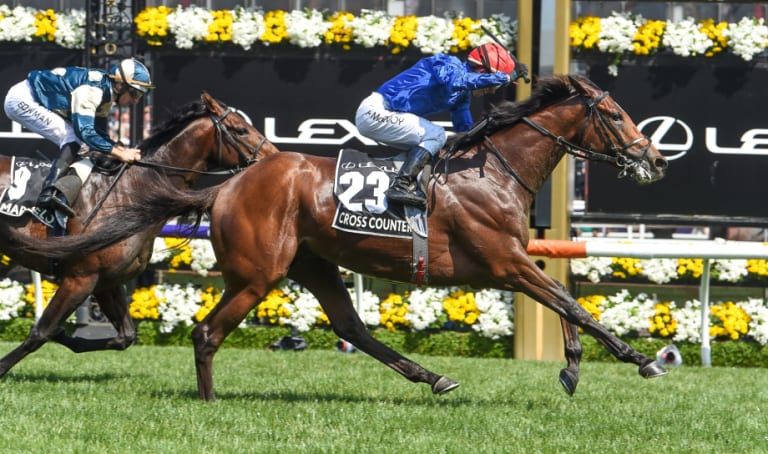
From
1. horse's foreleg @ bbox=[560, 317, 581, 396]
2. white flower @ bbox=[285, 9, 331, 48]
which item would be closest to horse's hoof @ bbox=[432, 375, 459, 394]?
horse's foreleg @ bbox=[560, 317, 581, 396]

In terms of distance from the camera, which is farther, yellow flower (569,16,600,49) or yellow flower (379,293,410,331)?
yellow flower (379,293,410,331)

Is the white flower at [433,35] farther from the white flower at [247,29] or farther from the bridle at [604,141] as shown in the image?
the bridle at [604,141]

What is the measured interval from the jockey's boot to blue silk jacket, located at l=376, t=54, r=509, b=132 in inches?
73.9

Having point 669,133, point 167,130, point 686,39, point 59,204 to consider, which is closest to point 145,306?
point 167,130

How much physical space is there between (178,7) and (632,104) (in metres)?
3.63

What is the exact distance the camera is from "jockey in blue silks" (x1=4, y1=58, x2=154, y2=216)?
6.46 meters

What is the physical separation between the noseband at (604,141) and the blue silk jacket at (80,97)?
2.40 metres

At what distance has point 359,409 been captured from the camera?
18.3ft

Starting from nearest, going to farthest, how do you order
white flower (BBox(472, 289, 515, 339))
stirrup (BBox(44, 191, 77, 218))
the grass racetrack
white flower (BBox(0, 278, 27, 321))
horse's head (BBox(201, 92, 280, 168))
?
1. the grass racetrack
2. stirrup (BBox(44, 191, 77, 218))
3. horse's head (BBox(201, 92, 280, 168))
4. white flower (BBox(472, 289, 515, 339))
5. white flower (BBox(0, 278, 27, 321))

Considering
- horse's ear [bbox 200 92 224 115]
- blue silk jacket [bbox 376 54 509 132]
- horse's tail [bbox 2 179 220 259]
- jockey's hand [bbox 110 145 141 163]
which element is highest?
blue silk jacket [bbox 376 54 509 132]

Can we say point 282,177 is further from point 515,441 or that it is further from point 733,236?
point 733,236

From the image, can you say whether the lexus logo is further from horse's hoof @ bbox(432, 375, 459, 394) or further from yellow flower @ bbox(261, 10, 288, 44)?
horse's hoof @ bbox(432, 375, 459, 394)

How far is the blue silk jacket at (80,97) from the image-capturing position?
21.1ft

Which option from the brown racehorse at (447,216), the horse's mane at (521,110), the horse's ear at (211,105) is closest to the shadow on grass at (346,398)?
the brown racehorse at (447,216)
